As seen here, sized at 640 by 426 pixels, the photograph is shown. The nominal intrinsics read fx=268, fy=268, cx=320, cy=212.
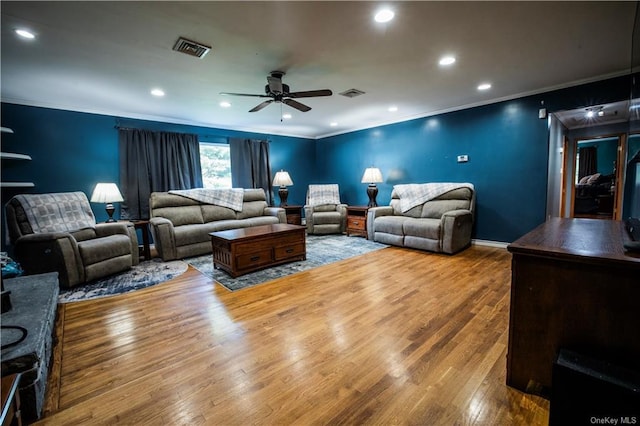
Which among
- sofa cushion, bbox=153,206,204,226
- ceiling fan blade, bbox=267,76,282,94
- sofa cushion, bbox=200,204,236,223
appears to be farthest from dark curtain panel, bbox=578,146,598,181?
sofa cushion, bbox=153,206,204,226

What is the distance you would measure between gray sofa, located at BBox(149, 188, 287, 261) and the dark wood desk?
13.0 feet

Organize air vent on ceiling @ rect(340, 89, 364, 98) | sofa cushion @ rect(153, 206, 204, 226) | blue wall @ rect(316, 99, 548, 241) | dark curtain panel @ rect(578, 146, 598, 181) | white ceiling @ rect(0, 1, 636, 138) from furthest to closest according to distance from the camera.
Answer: dark curtain panel @ rect(578, 146, 598, 181) → sofa cushion @ rect(153, 206, 204, 226) → blue wall @ rect(316, 99, 548, 241) → air vent on ceiling @ rect(340, 89, 364, 98) → white ceiling @ rect(0, 1, 636, 138)

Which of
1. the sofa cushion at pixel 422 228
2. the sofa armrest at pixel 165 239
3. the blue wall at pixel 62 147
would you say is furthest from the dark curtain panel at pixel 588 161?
the blue wall at pixel 62 147

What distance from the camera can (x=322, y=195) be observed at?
599 cm

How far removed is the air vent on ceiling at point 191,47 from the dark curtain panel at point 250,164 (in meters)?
3.30

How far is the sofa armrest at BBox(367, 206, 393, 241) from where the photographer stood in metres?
4.86

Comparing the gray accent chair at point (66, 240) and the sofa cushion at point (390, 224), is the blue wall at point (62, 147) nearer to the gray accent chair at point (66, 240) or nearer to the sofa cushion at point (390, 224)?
the gray accent chair at point (66, 240)

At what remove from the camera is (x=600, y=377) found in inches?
37.0

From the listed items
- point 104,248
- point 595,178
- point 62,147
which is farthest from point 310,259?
point 595,178

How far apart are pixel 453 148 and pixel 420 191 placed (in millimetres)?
912

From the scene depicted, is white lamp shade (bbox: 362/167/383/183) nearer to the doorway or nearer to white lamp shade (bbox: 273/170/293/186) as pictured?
white lamp shade (bbox: 273/170/293/186)

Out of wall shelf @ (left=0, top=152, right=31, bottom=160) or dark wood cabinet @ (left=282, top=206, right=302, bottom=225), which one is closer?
wall shelf @ (left=0, top=152, right=31, bottom=160)

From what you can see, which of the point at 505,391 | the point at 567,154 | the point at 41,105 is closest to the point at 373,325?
the point at 505,391

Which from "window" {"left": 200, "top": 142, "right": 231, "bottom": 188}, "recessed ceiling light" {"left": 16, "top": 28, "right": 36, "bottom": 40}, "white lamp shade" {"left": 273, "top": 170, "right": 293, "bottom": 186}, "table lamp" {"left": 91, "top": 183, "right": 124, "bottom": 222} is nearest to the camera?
"recessed ceiling light" {"left": 16, "top": 28, "right": 36, "bottom": 40}
